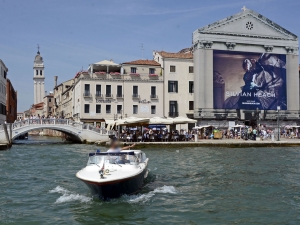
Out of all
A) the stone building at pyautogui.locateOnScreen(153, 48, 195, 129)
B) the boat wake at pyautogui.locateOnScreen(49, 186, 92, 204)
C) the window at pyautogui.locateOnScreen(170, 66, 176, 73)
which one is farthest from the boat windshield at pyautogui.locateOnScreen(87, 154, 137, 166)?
the window at pyautogui.locateOnScreen(170, 66, 176, 73)

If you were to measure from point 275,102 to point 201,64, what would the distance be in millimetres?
10867

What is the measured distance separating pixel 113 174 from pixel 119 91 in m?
35.9

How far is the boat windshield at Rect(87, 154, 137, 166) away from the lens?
14914mm

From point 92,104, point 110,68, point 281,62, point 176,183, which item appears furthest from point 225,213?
point 281,62

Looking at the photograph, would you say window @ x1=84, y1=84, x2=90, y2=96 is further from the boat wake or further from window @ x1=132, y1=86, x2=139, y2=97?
the boat wake

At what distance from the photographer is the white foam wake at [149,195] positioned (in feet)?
45.4

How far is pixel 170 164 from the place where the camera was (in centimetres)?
2405

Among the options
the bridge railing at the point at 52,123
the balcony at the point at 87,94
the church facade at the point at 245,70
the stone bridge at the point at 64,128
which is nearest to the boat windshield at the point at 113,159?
the stone bridge at the point at 64,128

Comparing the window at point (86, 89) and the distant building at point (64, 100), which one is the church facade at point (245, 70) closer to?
the window at point (86, 89)

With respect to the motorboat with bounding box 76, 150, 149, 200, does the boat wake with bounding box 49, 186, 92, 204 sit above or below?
below

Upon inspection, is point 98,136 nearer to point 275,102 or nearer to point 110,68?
point 110,68

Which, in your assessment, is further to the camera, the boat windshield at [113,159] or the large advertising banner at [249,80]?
the large advertising banner at [249,80]

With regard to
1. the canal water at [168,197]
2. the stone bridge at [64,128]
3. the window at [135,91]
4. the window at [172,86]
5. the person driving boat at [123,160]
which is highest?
the window at [172,86]

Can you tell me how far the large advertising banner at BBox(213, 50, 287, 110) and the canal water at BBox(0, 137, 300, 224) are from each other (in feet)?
92.4
